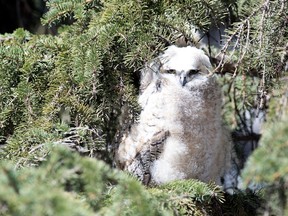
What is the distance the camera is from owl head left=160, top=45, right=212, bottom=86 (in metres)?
2.03

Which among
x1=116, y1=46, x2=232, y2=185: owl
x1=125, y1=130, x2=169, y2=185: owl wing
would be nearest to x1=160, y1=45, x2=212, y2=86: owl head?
x1=116, y1=46, x2=232, y2=185: owl

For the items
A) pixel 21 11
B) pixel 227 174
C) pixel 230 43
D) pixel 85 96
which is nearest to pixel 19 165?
pixel 85 96

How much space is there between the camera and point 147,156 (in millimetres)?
2047

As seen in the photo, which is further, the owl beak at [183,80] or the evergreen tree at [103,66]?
the owl beak at [183,80]

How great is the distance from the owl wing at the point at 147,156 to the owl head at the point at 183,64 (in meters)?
0.21

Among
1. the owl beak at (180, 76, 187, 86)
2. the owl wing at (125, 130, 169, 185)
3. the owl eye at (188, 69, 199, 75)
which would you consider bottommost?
the owl wing at (125, 130, 169, 185)

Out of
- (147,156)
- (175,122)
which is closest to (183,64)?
(175,122)

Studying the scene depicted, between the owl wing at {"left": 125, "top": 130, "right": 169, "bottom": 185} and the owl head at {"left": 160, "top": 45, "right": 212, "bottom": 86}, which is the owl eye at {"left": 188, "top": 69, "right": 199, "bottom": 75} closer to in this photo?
the owl head at {"left": 160, "top": 45, "right": 212, "bottom": 86}

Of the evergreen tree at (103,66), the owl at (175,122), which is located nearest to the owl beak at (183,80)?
the owl at (175,122)

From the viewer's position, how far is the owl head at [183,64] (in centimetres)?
203

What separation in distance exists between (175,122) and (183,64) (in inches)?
8.3

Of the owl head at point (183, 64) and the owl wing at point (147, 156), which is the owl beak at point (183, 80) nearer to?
the owl head at point (183, 64)

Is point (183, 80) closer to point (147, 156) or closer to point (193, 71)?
point (193, 71)

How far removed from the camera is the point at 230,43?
6.02 feet
